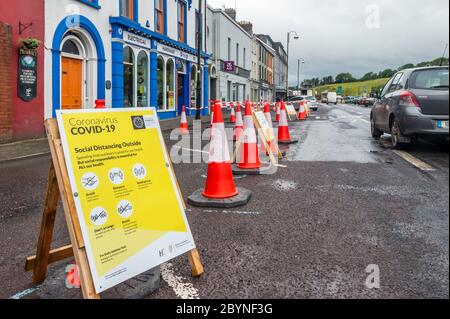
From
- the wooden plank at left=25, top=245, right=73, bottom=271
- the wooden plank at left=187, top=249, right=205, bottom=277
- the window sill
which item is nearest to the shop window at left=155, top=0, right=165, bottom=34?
the window sill

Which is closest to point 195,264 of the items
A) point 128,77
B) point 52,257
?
point 52,257

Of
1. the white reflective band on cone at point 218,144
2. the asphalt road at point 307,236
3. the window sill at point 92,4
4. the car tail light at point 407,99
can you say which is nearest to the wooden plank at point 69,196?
the asphalt road at point 307,236

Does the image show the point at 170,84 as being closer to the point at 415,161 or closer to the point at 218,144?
the point at 415,161

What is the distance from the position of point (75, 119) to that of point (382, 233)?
2.96 meters

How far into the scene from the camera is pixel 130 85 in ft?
61.3

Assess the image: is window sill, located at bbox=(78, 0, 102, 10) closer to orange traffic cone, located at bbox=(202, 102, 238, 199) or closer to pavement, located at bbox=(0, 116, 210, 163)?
pavement, located at bbox=(0, 116, 210, 163)

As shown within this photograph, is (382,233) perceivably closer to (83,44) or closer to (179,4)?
(83,44)

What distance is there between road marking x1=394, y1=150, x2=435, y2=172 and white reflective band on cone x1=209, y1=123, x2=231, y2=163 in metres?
3.81

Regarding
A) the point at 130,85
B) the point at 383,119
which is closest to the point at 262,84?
the point at 130,85

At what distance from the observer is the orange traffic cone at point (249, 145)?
7.30 m

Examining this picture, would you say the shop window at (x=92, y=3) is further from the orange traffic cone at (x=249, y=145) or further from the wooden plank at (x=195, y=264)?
the wooden plank at (x=195, y=264)

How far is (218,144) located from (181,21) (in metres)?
20.6

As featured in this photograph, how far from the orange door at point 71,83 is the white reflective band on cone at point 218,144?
32.3ft

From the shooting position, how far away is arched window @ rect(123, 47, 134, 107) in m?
18.0
